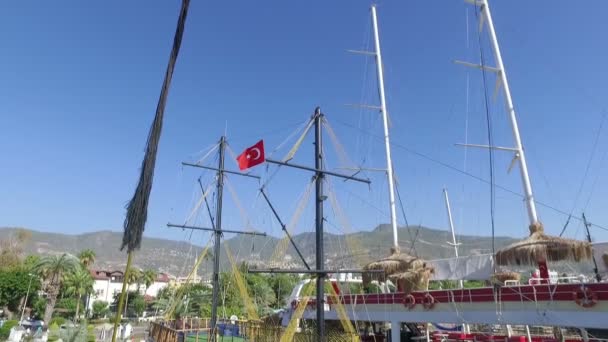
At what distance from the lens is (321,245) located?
11.0m

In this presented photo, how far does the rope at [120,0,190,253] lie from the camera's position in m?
3.08

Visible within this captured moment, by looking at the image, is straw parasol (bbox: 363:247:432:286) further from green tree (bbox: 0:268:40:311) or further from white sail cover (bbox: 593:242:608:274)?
green tree (bbox: 0:268:40:311)

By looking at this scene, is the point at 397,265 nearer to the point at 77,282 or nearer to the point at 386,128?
the point at 386,128

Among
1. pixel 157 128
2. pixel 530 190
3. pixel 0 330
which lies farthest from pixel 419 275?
pixel 0 330

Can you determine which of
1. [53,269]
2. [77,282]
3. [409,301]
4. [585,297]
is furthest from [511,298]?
[77,282]

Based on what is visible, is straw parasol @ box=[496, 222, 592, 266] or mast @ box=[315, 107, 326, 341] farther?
straw parasol @ box=[496, 222, 592, 266]

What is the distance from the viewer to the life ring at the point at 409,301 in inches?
643

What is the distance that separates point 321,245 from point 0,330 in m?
30.8

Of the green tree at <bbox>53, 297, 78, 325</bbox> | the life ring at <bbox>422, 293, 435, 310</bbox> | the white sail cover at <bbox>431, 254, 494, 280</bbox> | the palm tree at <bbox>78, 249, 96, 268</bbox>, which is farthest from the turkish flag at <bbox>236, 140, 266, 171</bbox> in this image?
the palm tree at <bbox>78, 249, 96, 268</bbox>

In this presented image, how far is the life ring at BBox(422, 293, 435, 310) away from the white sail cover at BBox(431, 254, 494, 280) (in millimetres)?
3255

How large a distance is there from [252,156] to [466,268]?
11698mm

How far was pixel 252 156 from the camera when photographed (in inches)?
534

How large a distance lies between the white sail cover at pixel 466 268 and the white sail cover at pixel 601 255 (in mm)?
3940

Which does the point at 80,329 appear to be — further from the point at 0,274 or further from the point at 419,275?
the point at 0,274
